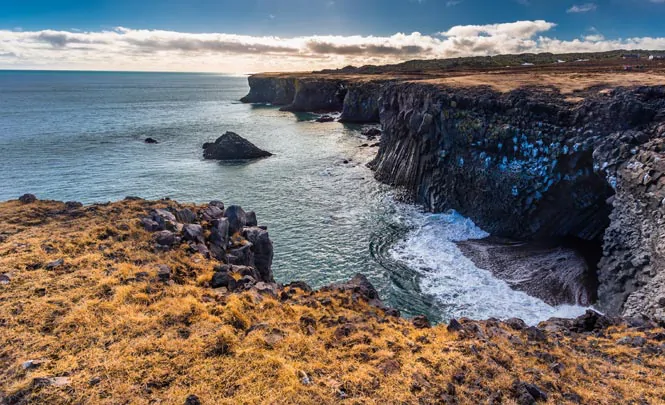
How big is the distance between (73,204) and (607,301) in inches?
1409

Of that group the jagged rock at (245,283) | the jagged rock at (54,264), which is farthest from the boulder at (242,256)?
the jagged rock at (54,264)

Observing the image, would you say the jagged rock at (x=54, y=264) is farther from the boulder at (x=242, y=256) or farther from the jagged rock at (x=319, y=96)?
the jagged rock at (x=319, y=96)

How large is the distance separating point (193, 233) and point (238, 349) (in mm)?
10287

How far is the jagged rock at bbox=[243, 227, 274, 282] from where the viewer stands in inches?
974

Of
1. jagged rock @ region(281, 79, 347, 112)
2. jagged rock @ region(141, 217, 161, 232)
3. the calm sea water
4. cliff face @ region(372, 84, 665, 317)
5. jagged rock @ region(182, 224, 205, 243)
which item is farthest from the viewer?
jagged rock @ region(281, 79, 347, 112)

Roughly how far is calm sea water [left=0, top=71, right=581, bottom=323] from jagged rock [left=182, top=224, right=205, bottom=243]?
9364mm

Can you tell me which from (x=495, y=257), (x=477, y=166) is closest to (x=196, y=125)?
(x=477, y=166)

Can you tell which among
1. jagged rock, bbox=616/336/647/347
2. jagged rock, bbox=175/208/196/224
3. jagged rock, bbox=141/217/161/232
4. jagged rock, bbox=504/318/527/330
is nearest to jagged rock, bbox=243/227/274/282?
Result: jagged rock, bbox=175/208/196/224

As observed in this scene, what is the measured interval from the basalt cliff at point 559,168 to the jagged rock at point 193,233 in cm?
2396

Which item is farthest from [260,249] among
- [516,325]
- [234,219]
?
[516,325]

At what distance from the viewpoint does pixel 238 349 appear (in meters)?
12.7

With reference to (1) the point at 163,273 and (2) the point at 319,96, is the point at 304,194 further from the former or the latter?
(2) the point at 319,96

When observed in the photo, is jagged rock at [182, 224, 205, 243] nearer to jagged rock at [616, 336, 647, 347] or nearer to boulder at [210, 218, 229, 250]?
boulder at [210, 218, 229, 250]

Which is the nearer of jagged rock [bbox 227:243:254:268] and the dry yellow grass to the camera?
the dry yellow grass
